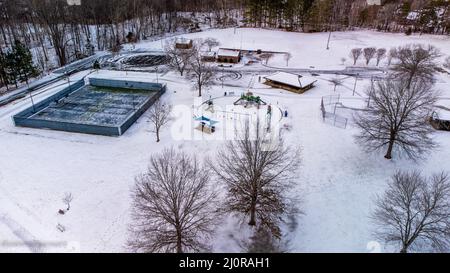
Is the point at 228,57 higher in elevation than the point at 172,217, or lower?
higher

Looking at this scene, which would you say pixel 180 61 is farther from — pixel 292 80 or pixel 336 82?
pixel 336 82

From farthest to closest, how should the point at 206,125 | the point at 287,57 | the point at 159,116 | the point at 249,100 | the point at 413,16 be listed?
the point at 413,16
the point at 287,57
the point at 249,100
the point at 159,116
the point at 206,125

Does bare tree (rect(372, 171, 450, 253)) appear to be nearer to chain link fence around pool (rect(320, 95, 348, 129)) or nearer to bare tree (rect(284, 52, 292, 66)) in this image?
chain link fence around pool (rect(320, 95, 348, 129))

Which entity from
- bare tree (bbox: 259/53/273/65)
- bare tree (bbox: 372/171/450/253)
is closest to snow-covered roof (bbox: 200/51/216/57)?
bare tree (bbox: 259/53/273/65)

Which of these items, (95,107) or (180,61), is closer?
(95,107)

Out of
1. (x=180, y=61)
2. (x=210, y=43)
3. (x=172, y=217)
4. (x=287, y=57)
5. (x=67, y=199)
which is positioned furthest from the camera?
(x=210, y=43)

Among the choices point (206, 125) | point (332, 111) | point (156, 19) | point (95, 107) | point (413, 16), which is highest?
point (413, 16)

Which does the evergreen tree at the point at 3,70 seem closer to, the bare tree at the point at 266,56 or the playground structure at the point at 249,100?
the playground structure at the point at 249,100

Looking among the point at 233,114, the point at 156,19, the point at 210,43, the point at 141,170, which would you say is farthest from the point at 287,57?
the point at 156,19
